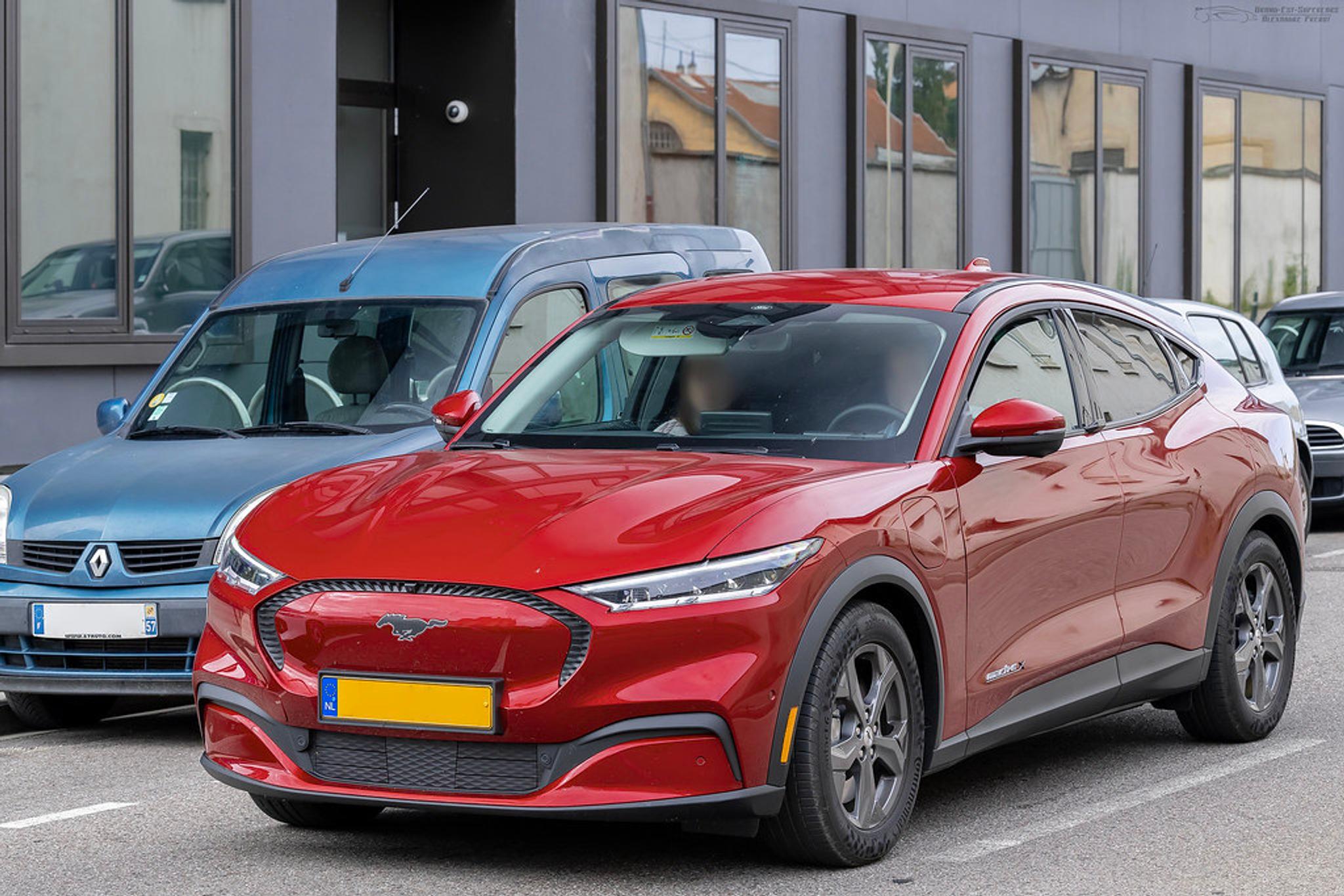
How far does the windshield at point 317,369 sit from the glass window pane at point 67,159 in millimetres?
6061

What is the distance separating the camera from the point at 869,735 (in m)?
5.47

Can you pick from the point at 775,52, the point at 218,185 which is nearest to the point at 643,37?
the point at 775,52

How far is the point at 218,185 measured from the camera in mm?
16047

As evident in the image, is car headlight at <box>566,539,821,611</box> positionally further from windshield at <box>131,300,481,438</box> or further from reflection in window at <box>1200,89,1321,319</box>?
reflection in window at <box>1200,89,1321,319</box>

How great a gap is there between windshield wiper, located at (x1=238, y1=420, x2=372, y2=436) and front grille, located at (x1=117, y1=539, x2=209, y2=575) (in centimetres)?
99

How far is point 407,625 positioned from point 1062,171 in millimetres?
21000

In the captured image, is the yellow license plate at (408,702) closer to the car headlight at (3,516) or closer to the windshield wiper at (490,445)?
the windshield wiper at (490,445)

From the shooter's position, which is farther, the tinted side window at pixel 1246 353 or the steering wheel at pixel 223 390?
the tinted side window at pixel 1246 353

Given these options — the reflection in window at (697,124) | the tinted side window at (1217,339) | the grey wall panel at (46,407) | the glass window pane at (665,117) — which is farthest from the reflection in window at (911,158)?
the grey wall panel at (46,407)

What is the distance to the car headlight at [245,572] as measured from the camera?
548cm

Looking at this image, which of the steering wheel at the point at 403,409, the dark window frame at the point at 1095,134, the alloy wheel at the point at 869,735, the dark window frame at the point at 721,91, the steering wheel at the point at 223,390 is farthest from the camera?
the dark window frame at the point at 1095,134

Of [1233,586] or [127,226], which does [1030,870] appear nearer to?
Result: [1233,586]

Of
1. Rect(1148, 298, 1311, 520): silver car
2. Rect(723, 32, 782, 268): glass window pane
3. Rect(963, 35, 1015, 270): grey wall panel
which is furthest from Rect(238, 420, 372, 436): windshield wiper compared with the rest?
Rect(963, 35, 1015, 270): grey wall panel

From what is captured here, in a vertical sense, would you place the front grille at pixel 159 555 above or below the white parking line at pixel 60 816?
above
